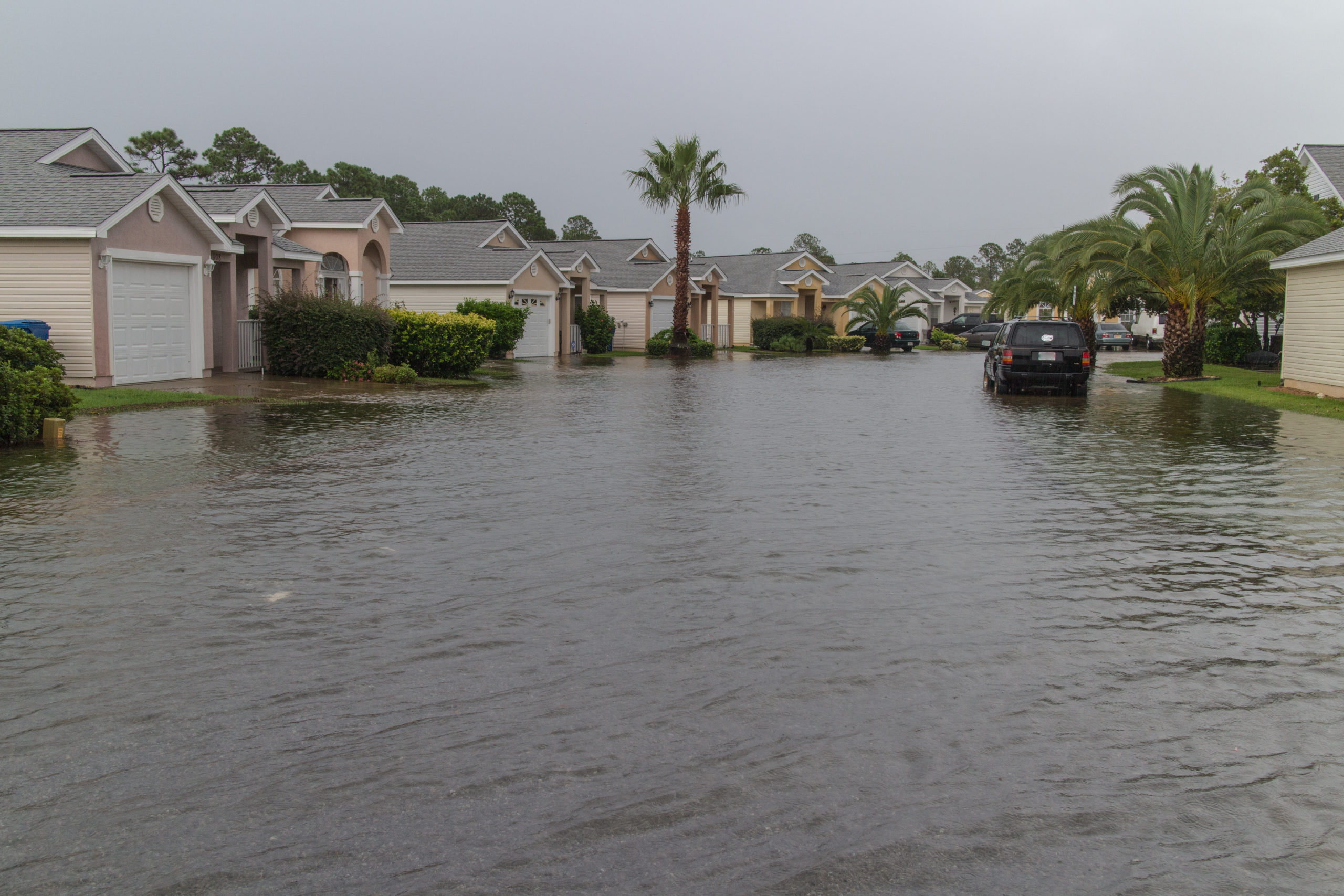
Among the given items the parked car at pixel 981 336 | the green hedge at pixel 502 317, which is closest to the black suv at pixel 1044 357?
the green hedge at pixel 502 317

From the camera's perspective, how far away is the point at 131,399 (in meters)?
20.1

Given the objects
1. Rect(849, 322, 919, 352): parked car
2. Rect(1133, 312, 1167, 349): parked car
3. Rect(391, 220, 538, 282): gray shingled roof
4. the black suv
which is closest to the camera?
the black suv

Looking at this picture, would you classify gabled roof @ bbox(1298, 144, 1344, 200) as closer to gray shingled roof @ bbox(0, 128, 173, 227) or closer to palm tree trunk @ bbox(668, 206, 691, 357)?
palm tree trunk @ bbox(668, 206, 691, 357)

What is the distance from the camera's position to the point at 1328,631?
6.80 m

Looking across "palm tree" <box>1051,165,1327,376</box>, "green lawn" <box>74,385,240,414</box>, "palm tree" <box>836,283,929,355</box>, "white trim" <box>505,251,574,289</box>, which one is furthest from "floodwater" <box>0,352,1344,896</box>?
"palm tree" <box>836,283,929,355</box>

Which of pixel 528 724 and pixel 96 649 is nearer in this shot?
pixel 528 724

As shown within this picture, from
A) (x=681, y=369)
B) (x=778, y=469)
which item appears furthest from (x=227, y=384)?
(x=681, y=369)

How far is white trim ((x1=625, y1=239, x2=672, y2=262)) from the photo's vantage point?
60938mm

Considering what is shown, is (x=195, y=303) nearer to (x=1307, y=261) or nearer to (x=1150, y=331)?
(x=1307, y=261)

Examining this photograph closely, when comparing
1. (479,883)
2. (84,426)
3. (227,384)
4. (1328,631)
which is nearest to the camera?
(479,883)

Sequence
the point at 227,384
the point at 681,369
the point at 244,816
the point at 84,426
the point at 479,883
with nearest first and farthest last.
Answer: the point at 479,883 < the point at 244,816 < the point at 84,426 < the point at 227,384 < the point at 681,369

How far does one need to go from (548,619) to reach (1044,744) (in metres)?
3.05

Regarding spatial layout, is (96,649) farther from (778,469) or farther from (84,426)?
(84,426)

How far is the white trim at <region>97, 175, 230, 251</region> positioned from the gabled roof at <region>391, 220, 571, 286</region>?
642 inches
